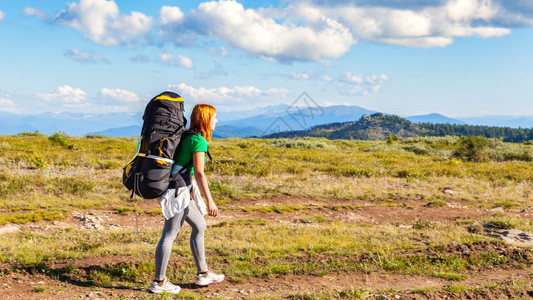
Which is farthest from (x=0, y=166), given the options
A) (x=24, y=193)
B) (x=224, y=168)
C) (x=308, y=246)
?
(x=308, y=246)

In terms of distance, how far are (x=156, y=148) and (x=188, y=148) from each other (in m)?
0.40

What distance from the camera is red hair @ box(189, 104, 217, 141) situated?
4988mm

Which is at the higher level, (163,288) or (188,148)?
(188,148)

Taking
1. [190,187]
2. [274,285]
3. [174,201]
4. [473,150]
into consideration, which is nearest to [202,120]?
[190,187]

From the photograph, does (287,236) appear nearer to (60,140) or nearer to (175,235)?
(175,235)

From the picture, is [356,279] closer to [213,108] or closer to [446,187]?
[213,108]

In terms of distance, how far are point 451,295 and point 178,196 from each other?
13.4 feet

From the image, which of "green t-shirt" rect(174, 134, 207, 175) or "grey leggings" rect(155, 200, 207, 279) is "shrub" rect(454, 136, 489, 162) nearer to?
"grey leggings" rect(155, 200, 207, 279)

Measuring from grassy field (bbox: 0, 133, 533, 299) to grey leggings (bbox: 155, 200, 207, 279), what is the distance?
563mm

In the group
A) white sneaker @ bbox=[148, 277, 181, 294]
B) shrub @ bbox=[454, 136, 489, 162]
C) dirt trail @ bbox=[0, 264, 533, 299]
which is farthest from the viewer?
shrub @ bbox=[454, 136, 489, 162]

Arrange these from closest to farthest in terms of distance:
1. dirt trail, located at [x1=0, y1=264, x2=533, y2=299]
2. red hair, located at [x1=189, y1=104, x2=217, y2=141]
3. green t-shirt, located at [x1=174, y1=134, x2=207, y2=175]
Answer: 1. green t-shirt, located at [x1=174, y1=134, x2=207, y2=175]
2. red hair, located at [x1=189, y1=104, x2=217, y2=141]
3. dirt trail, located at [x1=0, y1=264, x2=533, y2=299]

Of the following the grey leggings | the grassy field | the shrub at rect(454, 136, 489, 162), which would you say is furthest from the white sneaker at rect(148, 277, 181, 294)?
the shrub at rect(454, 136, 489, 162)

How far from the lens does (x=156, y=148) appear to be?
4785 millimetres

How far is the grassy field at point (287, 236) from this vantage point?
5.98 meters
